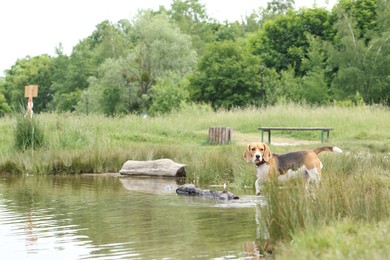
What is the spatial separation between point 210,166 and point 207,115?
2143 centimetres

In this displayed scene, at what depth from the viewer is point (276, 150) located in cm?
2358

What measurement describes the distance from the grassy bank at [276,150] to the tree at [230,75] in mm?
18777

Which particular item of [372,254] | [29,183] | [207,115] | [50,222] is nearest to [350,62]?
[207,115]

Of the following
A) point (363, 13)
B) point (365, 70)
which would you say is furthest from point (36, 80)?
point (365, 70)

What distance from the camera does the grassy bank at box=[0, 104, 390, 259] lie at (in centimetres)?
779

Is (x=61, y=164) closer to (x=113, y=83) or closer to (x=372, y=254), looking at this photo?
(x=372, y=254)

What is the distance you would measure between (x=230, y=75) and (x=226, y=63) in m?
1.15

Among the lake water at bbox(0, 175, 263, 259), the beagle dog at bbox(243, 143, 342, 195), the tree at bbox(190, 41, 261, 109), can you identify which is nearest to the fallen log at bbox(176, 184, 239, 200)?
the lake water at bbox(0, 175, 263, 259)

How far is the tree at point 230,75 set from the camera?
61.0 meters

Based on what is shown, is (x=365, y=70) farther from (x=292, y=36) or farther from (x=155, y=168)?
(x=155, y=168)

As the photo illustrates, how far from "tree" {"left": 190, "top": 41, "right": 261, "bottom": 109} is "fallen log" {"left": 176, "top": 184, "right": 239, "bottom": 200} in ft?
147

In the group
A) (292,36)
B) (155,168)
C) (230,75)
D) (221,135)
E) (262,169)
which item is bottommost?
(155,168)

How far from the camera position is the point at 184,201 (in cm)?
1459

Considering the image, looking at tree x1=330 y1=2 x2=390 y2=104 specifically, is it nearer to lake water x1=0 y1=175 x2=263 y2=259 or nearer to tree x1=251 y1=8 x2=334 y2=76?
tree x1=251 y1=8 x2=334 y2=76
